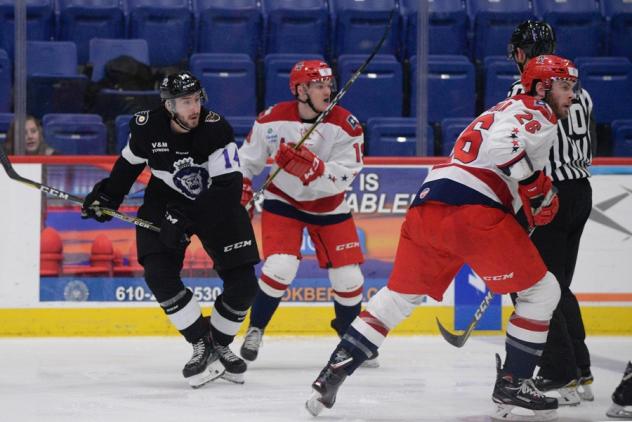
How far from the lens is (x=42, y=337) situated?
18.3ft

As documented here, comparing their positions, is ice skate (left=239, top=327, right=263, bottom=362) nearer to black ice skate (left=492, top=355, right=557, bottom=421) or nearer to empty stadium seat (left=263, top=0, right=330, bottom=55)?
black ice skate (left=492, top=355, right=557, bottom=421)

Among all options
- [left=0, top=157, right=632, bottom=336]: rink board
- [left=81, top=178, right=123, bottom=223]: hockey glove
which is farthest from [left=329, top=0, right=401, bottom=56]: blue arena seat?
[left=81, top=178, right=123, bottom=223]: hockey glove

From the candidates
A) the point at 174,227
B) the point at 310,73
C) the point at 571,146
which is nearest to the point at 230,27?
the point at 310,73

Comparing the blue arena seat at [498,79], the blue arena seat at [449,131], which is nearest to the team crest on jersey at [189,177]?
the blue arena seat at [449,131]

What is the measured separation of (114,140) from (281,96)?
0.92 metres

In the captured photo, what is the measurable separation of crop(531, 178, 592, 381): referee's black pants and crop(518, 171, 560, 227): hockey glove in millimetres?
277

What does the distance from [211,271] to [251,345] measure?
102cm

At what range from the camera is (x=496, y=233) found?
3465mm

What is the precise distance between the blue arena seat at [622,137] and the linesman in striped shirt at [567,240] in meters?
1.99

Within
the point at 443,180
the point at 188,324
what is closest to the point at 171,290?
the point at 188,324

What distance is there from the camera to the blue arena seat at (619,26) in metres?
6.14

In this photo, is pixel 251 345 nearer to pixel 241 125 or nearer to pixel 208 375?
pixel 208 375

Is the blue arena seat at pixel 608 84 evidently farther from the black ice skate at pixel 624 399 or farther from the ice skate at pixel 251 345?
the black ice skate at pixel 624 399

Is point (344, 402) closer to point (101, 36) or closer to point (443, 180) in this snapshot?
point (443, 180)
